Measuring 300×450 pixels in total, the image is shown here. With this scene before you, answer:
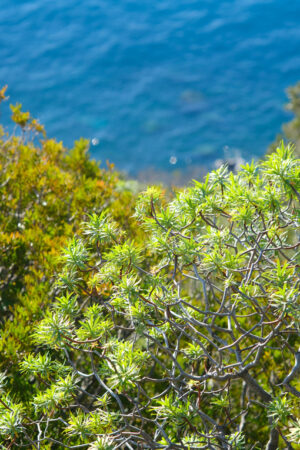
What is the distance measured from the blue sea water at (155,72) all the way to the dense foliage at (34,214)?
488 inches

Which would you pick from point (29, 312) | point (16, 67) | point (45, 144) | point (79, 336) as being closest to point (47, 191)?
point (45, 144)

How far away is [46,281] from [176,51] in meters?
19.1

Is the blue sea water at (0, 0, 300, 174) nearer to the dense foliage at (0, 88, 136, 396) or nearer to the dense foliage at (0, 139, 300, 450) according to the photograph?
the dense foliage at (0, 88, 136, 396)

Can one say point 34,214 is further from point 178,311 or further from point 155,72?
point 155,72

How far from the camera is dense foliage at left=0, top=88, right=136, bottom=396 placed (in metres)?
3.15

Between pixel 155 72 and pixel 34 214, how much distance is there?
55.9 ft

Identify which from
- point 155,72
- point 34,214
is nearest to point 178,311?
point 34,214

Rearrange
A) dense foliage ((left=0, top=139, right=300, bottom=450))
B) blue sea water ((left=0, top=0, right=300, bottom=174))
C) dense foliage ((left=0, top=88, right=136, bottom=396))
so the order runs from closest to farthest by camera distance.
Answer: dense foliage ((left=0, top=139, right=300, bottom=450))
dense foliage ((left=0, top=88, right=136, bottom=396))
blue sea water ((left=0, top=0, right=300, bottom=174))

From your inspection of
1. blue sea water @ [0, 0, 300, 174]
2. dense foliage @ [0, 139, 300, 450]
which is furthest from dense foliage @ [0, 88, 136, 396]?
blue sea water @ [0, 0, 300, 174]

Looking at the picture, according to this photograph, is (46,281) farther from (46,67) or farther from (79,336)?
(46,67)

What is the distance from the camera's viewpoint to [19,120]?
4.99m

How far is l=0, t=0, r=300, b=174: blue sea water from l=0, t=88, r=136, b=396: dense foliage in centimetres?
1239

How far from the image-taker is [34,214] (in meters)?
4.16

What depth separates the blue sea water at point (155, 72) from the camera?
18547mm
